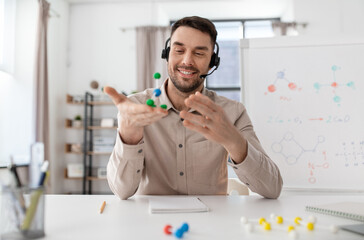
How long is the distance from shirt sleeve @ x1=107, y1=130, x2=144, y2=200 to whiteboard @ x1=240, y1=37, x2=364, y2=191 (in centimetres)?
111

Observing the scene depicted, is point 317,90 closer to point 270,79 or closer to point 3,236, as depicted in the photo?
point 270,79

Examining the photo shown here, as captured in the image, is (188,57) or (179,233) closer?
(179,233)

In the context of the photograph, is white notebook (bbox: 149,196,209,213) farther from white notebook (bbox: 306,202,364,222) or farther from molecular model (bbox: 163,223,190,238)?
white notebook (bbox: 306,202,364,222)

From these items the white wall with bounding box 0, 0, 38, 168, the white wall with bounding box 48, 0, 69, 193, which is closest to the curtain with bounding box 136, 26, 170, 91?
the white wall with bounding box 48, 0, 69, 193

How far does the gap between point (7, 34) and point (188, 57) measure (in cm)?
267

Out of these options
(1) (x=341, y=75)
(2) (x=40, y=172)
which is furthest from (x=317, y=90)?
(2) (x=40, y=172)

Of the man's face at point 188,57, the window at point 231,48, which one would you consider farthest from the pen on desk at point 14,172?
the window at point 231,48

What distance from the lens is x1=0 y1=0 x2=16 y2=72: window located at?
306cm

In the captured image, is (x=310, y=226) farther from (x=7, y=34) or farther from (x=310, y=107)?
(x=7, y=34)

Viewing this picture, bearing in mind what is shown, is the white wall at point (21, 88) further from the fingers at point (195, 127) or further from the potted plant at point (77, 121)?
the fingers at point (195, 127)

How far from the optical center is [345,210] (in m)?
0.74

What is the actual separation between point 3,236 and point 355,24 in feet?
14.9

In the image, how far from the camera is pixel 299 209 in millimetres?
840

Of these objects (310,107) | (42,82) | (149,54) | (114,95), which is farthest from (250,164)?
(149,54)
